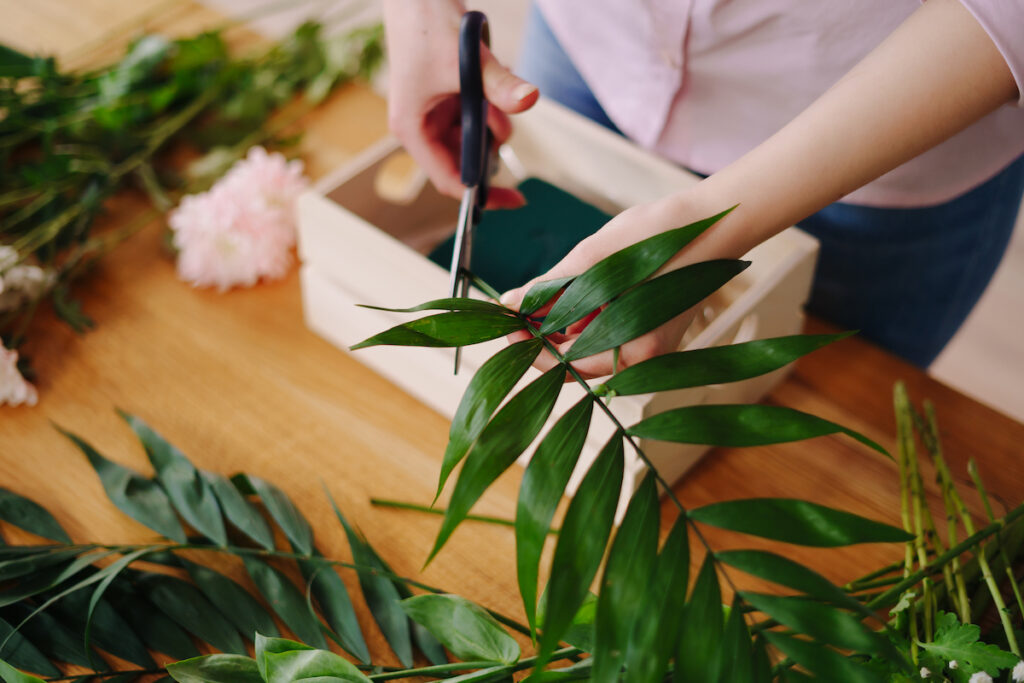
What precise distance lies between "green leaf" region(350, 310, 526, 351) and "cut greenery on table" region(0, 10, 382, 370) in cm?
48

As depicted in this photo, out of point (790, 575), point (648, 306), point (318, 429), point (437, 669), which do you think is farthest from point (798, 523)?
point (318, 429)

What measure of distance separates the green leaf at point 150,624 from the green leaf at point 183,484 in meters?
0.06

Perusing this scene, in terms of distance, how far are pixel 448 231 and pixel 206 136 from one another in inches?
12.9

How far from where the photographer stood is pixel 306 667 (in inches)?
18.5

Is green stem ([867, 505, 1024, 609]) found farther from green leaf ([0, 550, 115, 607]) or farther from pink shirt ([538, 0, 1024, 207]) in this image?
green leaf ([0, 550, 115, 607])

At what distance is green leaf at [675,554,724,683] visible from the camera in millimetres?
378

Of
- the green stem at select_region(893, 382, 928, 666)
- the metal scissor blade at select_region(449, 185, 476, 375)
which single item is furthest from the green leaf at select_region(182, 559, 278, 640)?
the green stem at select_region(893, 382, 928, 666)

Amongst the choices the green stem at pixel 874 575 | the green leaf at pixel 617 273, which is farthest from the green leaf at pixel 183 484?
the green stem at pixel 874 575

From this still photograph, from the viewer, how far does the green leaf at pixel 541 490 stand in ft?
1.29

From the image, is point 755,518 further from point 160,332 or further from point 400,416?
point 160,332

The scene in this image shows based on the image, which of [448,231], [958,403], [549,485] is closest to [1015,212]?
[958,403]

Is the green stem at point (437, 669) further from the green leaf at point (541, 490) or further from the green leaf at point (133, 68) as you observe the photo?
the green leaf at point (133, 68)

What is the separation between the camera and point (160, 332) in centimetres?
78

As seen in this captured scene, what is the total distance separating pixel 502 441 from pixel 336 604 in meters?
0.24
